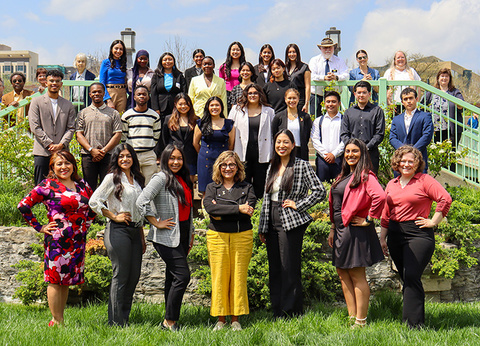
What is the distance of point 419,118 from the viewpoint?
7.95 m

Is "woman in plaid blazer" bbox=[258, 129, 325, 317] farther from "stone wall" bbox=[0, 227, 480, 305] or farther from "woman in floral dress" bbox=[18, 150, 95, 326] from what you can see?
"woman in floral dress" bbox=[18, 150, 95, 326]

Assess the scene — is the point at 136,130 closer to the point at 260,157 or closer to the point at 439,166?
the point at 260,157

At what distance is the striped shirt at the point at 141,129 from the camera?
769cm

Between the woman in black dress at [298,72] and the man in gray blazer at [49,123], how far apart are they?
3.65 metres

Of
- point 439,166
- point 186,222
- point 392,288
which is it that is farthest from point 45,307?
point 439,166

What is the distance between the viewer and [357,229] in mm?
5492

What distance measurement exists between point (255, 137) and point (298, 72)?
6.54ft

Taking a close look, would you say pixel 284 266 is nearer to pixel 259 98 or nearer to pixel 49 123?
pixel 259 98

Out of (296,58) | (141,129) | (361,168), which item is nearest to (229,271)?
(361,168)

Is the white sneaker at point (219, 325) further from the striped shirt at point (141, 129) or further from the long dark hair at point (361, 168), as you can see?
the striped shirt at point (141, 129)

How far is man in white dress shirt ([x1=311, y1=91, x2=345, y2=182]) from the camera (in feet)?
25.8

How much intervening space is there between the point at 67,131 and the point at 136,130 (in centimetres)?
104

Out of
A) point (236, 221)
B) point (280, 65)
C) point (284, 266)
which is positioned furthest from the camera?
point (280, 65)

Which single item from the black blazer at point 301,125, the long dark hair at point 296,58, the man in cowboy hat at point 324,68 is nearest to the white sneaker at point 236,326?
the black blazer at point 301,125
